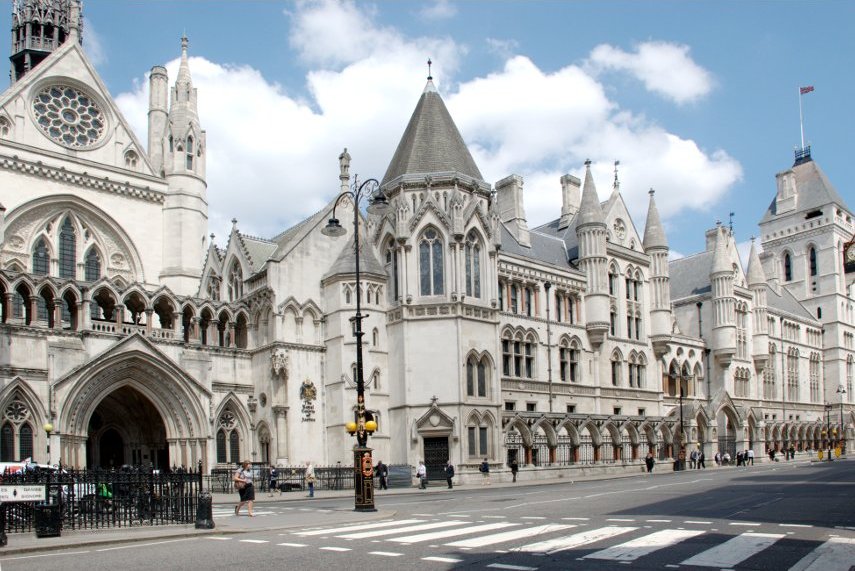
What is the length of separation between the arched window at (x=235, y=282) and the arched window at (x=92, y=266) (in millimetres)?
6723

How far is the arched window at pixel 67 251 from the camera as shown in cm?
4126

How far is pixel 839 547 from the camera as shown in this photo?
1335 centimetres

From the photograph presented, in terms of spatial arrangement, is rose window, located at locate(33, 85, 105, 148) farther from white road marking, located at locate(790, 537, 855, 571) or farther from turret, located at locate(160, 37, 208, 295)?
white road marking, located at locate(790, 537, 855, 571)

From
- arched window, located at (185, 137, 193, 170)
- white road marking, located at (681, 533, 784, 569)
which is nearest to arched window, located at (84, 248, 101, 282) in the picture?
arched window, located at (185, 137, 193, 170)

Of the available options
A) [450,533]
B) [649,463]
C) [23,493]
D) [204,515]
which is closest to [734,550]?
[450,533]

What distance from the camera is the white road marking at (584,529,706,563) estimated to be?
12.5 metres

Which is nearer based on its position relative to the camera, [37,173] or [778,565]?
[778,565]

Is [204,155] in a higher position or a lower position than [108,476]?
higher

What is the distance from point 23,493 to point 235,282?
29.8 meters

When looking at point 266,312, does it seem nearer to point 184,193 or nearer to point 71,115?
point 184,193

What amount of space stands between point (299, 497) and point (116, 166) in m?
21.2

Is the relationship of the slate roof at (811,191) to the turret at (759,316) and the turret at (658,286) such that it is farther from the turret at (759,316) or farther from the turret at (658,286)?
the turret at (658,286)

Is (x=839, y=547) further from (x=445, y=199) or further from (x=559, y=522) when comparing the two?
(x=445, y=199)

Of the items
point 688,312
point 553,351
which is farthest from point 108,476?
point 688,312
